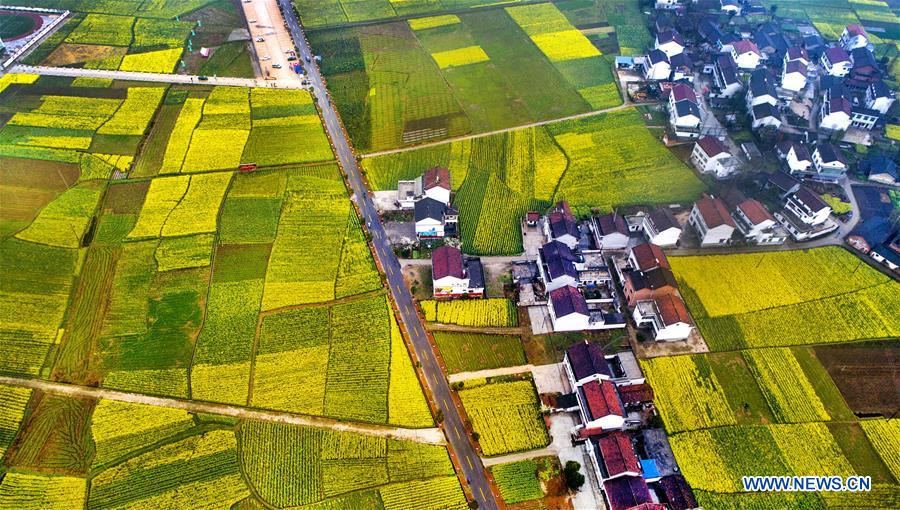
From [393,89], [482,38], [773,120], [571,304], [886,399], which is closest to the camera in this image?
[886,399]

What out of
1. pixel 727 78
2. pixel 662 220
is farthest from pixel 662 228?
pixel 727 78

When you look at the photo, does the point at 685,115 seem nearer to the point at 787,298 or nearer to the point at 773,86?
the point at 773,86

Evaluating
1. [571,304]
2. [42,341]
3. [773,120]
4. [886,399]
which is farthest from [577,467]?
[773,120]

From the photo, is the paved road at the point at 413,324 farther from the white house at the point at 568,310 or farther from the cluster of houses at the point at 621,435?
the white house at the point at 568,310

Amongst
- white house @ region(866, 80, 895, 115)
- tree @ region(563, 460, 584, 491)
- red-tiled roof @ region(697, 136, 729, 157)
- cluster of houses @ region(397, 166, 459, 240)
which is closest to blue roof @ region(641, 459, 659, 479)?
tree @ region(563, 460, 584, 491)

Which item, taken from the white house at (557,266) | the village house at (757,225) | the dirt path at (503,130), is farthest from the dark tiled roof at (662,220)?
the dirt path at (503,130)

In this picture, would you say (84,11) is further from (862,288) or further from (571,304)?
(862,288)
